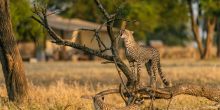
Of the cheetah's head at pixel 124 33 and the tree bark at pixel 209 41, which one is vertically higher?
the cheetah's head at pixel 124 33

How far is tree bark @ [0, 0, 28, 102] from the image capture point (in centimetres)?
1369

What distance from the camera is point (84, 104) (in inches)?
525

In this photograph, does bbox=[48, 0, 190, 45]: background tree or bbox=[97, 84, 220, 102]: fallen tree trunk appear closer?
bbox=[97, 84, 220, 102]: fallen tree trunk

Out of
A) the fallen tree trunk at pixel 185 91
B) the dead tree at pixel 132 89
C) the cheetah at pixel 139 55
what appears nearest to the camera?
the dead tree at pixel 132 89

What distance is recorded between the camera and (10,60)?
1390cm

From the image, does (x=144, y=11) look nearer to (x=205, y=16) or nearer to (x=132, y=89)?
(x=205, y=16)

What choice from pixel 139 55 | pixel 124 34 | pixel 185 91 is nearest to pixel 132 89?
pixel 185 91

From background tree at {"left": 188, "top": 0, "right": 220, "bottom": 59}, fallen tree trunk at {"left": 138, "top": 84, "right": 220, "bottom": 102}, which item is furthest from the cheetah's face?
background tree at {"left": 188, "top": 0, "right": 220, "bottom": 59}

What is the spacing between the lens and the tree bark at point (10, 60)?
44.9 ft

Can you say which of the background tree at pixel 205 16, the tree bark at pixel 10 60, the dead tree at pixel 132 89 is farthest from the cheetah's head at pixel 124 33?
the background tree at pixel 205 16

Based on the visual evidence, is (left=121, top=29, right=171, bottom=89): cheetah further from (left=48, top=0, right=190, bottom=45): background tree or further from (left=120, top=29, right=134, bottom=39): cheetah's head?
(left=48, top=0, right=190, bottom=45): background tree

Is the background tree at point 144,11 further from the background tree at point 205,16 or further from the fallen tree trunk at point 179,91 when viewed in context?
the fallen tree trunk at point 179,91

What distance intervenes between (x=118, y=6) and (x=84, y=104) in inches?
96.7

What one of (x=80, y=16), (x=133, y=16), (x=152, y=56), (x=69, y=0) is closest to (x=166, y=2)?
(x=133, y=16)
